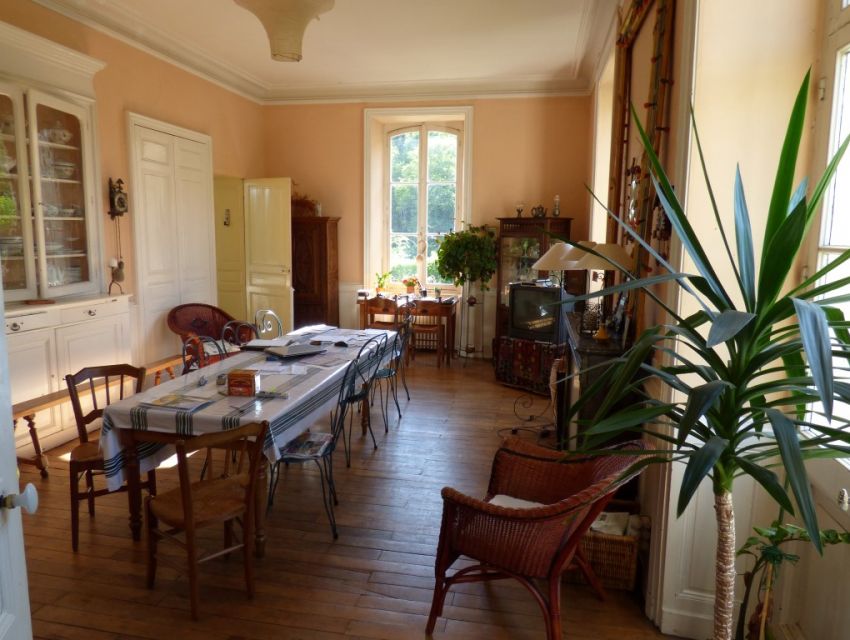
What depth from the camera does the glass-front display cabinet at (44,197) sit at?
4121 millimetres

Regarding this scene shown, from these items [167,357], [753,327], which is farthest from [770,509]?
[167,357]

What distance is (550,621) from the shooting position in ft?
7.61

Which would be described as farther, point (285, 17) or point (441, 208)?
point (441, 208)

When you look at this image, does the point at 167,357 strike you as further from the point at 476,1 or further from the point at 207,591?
the point at 476,1

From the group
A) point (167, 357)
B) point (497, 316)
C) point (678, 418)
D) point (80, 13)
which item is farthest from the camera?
point (497, 316)

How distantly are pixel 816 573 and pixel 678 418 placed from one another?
98 cm

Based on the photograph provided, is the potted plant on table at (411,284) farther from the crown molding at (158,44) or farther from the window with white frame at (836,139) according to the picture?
the window with white frame at (836,139)

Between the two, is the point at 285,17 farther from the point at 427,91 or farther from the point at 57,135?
the point at 427,91

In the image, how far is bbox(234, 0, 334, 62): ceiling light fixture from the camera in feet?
12.0

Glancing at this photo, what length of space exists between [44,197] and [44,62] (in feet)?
3.16

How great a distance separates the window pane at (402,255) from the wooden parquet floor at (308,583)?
440 centimetres

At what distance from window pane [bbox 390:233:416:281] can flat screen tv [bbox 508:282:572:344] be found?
2163 millimetres

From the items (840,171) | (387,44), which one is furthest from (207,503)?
(387,44)

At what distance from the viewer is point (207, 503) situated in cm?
271
